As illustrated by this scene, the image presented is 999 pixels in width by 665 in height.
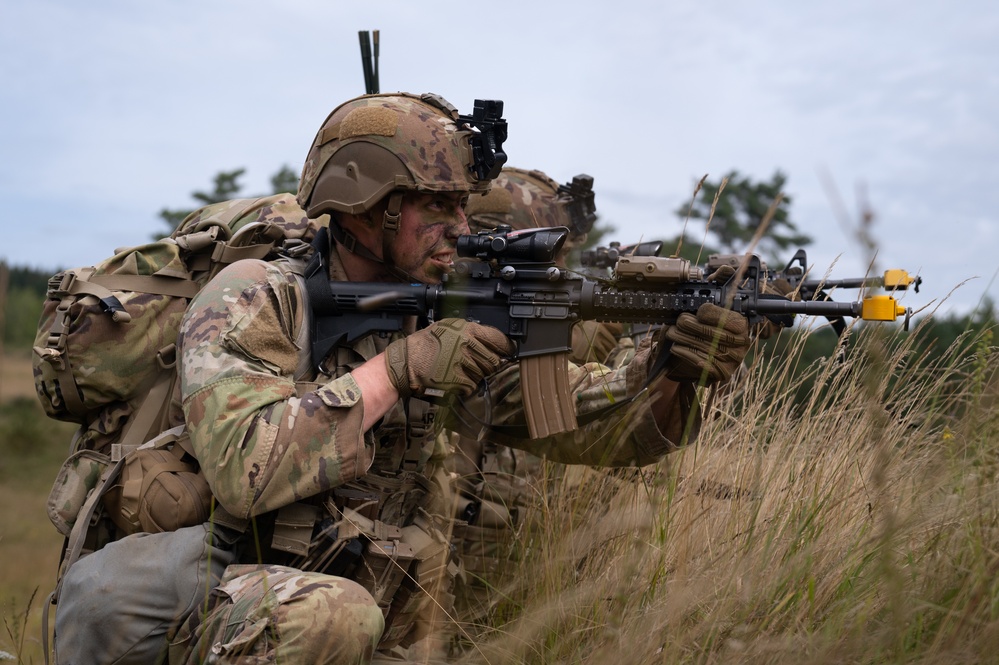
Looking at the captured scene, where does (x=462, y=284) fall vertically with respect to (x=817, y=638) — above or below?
above

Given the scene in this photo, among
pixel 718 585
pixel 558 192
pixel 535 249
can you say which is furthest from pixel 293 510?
pixel 558 192

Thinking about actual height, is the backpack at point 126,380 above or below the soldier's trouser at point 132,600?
above

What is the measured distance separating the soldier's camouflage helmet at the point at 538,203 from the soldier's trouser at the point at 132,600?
11.2ft

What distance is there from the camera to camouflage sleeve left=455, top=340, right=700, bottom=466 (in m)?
3.97

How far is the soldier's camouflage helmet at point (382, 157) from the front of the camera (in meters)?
3.79

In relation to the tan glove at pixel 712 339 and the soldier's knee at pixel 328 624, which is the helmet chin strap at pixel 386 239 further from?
the soldier's knee at pixel 328 624

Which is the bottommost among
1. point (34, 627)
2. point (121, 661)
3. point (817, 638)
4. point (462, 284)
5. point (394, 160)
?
point (34, 627)

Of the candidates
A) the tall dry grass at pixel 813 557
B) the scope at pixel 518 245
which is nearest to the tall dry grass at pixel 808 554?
the tall dry grass at pixel 813 557

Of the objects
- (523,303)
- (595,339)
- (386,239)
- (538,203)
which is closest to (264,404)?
(386,239)

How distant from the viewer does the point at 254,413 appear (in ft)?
10.8

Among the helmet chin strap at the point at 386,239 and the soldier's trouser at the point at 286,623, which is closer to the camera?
the soldier's trouser at the point at 286,623

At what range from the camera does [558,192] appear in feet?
22.6

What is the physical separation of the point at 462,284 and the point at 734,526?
4.38 feet

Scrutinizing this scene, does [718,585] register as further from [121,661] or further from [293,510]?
[121,661]
